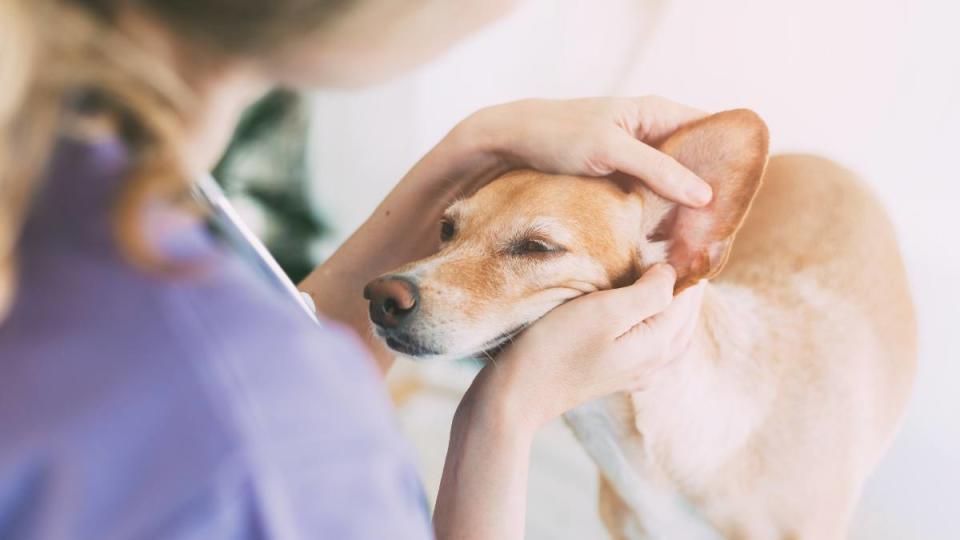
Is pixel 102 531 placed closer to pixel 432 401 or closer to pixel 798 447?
pixel 798 447

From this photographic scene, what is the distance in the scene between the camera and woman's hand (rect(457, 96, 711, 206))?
89cm

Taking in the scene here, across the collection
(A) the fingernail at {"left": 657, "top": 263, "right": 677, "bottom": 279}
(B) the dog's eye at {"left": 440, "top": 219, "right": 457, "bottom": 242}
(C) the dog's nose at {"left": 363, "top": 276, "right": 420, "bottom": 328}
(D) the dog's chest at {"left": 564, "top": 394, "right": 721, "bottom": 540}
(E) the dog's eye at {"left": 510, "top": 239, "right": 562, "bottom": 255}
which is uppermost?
(A) the fingernail at {"left": 657, "top": 263, "right": 677, "bottom": 279}

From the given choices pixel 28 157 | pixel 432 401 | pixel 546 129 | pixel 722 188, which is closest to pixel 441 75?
pixel 546 129

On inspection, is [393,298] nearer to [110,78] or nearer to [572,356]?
[572,356]

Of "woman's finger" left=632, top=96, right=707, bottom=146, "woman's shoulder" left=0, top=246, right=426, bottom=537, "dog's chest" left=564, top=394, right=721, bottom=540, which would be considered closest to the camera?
"woman's shoulder" left=0, top=246, right=426, bottom=537

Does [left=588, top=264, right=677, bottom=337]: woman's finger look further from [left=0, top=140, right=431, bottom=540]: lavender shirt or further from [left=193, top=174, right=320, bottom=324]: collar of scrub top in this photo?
[left=0, top=140, right=431, bottom=540]: lavender shirt

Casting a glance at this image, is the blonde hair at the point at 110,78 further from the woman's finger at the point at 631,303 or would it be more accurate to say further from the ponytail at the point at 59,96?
the woman's finger at the point at 631,303

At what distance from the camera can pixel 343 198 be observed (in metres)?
1.75

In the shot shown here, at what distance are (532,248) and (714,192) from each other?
22 centimetres

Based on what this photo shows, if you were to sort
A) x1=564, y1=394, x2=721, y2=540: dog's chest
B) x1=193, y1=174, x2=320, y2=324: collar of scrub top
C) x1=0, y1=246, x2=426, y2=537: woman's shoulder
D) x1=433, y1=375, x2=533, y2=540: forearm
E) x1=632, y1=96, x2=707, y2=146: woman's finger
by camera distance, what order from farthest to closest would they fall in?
x1=564, y1=394, x2=721, y2=540: dog's chest → x1=632, y1=96, x2=707, y2=146: woman's finger → x1=433, y1=375, x2=533, y2=540: forearm → x1=193, y1=174, x2=320, y2=324: collar of scrub top → x1=0, y1=246, x2=426, y2=537: woman's shoulder

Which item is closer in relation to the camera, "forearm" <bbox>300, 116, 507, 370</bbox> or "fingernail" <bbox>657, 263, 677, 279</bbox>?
"fingernail" <bbox>657, 263, 677, 279</bbox>

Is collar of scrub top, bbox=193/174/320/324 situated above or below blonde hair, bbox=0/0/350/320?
below

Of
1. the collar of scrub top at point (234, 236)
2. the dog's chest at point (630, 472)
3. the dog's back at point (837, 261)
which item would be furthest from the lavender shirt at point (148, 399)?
the dog's back at point (837, 261)

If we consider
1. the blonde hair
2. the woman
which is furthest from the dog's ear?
the blonde hair
